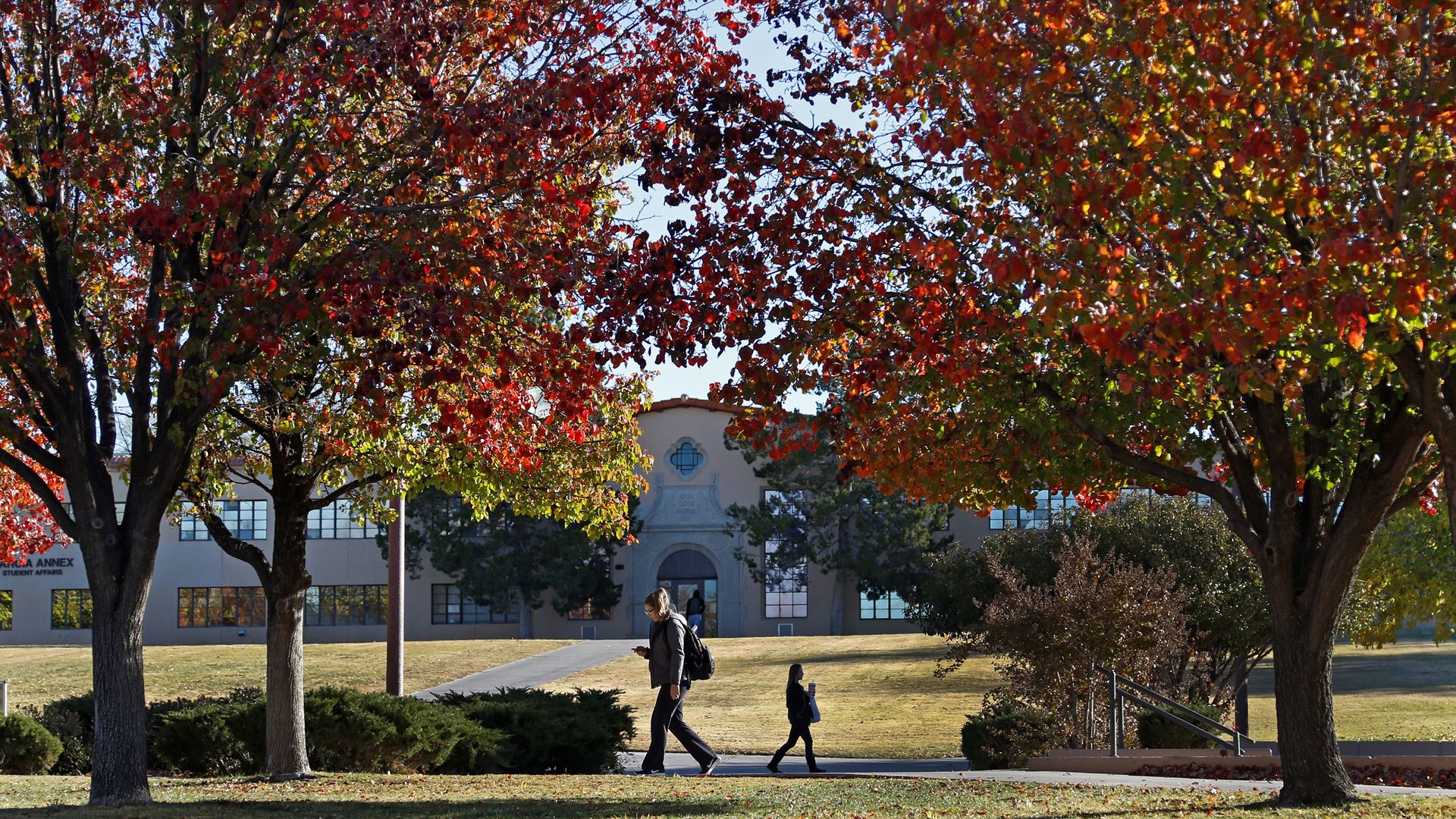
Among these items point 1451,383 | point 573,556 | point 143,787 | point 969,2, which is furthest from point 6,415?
point 573,556

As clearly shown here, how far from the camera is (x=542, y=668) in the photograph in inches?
1459

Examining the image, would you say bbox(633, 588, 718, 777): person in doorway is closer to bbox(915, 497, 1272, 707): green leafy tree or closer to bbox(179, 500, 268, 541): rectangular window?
bbox(915, 497, 1272, 707): green leafy tree

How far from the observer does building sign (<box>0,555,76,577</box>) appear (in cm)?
5312

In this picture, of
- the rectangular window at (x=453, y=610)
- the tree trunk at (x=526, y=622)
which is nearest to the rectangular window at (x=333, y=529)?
the rectangular window at (x=453, y=610)

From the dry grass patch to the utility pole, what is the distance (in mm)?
7064

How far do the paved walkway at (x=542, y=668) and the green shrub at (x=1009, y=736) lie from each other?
433 inches

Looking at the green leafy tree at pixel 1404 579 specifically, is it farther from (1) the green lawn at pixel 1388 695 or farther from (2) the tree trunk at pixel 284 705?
(2) the tree trunk at pixel 284 705

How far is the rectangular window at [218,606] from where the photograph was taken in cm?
5416

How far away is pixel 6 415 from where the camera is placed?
9.10 m

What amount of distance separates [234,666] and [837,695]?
15219mm

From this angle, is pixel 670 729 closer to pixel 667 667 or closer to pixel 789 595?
pixel 667 667

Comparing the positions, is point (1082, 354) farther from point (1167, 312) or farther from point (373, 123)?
point (373, 123)

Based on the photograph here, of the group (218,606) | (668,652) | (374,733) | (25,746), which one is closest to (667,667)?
(668,652)

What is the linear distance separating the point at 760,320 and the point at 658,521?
150 feet
